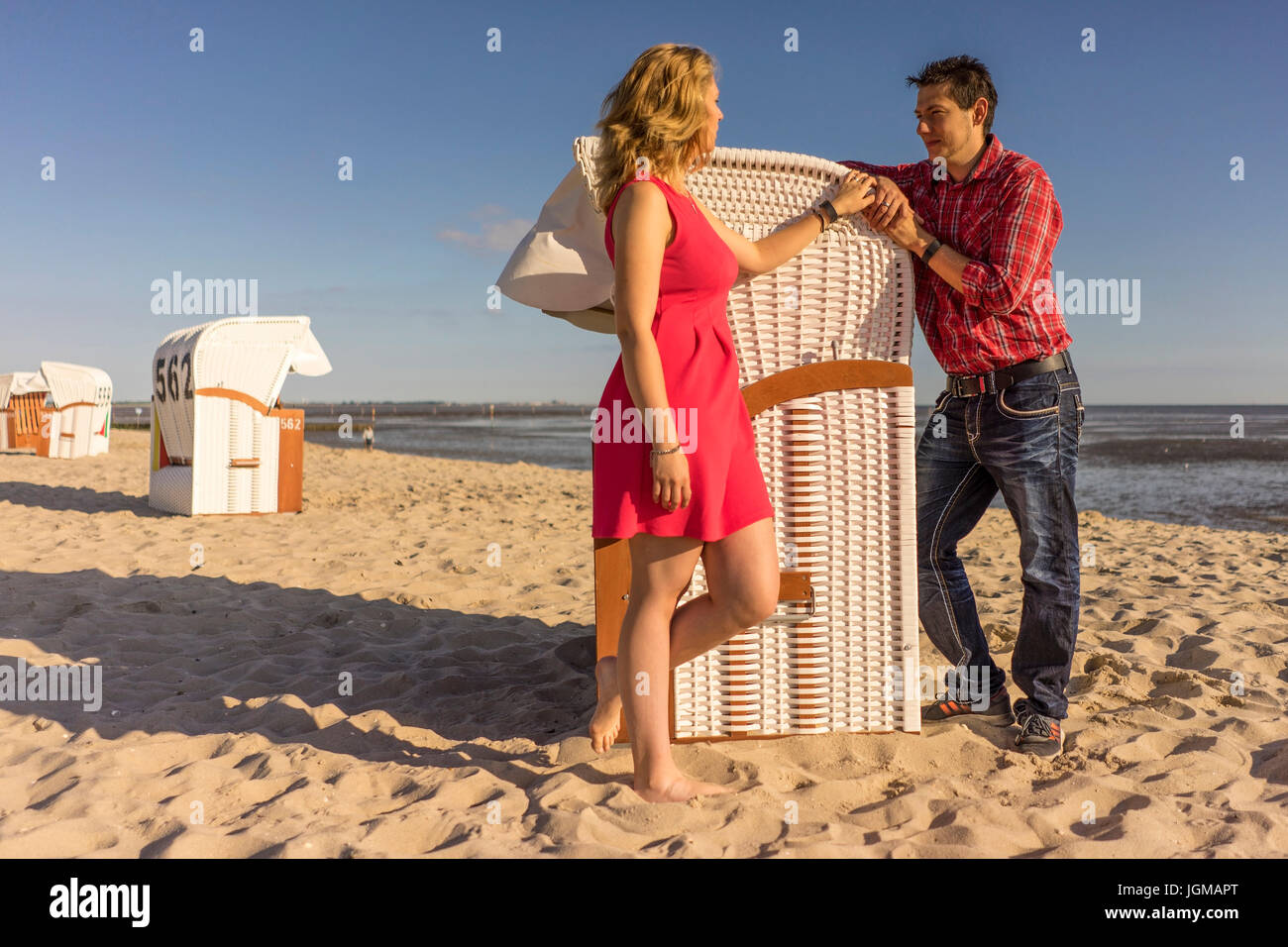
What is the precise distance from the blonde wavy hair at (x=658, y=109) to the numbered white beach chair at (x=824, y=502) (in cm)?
57

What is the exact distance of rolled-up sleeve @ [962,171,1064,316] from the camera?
8.68ft

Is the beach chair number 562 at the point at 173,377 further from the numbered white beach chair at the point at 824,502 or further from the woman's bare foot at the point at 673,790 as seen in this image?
the woman's bare foot at the point at 673,790

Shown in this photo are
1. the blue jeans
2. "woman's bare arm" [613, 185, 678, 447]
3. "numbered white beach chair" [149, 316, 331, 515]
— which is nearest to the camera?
"woman's bare arm" [613, 185, 678, 447]

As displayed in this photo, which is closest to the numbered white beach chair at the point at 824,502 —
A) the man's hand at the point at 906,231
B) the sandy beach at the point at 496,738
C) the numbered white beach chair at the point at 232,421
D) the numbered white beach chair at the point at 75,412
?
the man's hand at the point at 906,231

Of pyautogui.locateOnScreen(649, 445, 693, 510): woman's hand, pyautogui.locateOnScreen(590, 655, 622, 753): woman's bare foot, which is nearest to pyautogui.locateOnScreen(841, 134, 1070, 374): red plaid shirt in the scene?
pyautogui.locateOnScreen(649, 445, 693, 510): woman's hand

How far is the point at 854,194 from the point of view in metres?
2.61

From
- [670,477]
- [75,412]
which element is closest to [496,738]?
[670,477]

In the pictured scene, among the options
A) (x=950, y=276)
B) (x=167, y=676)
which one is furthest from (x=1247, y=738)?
(x=167, y=676)

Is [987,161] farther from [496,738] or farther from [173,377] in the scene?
[173,377]

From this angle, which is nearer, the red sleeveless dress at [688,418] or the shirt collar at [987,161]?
the red sleeveless dress at [688,418]

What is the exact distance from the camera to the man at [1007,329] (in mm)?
2682

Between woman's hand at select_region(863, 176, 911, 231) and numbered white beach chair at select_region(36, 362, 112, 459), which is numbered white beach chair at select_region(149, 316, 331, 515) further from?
numbered white beach chair at select_region(36, 362, 112, 459)
